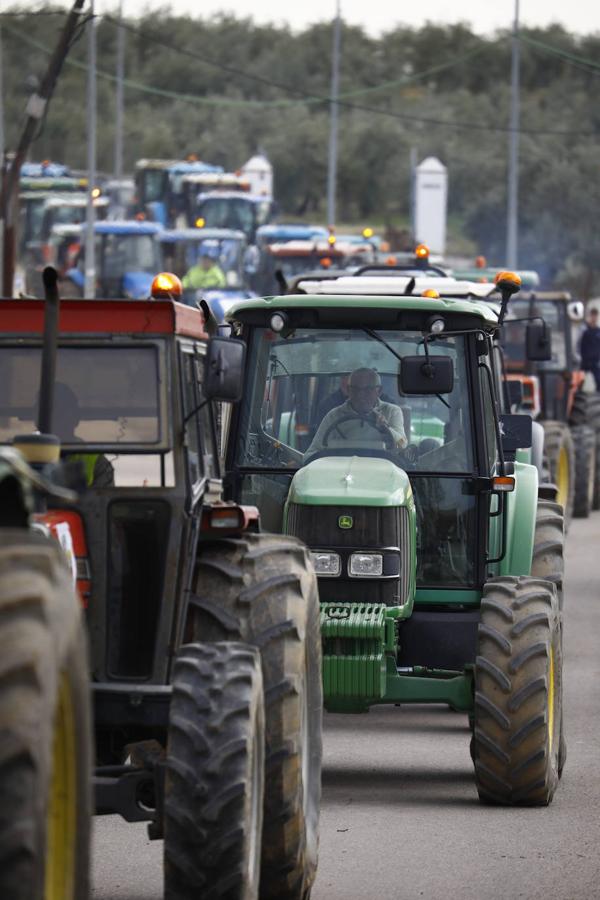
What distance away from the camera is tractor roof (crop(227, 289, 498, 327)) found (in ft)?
32.2

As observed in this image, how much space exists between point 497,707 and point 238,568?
2.47 m

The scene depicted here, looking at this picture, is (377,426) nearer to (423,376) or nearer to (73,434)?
(423,376)

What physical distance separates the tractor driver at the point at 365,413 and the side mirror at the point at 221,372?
290 cm

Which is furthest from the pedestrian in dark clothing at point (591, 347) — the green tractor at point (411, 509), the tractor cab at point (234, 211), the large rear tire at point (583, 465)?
the tractor cab at point (234, 211)

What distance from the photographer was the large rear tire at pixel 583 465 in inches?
900

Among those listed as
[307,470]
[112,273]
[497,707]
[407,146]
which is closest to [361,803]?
[497,707]

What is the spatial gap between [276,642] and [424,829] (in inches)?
87.4

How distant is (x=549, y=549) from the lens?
10.5 metres

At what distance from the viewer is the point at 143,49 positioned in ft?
417

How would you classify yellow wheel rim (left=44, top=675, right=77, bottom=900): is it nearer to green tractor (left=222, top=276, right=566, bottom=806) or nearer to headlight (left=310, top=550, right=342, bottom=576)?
green tractor (left=222, top=276, right=566, bottom=806)

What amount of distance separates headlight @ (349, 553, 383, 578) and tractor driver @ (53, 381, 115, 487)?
2588 millimetres

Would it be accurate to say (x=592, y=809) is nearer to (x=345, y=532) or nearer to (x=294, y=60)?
(x=345, y=532)

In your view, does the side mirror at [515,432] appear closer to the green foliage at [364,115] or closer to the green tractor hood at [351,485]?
the green tractor hood at [351,485]

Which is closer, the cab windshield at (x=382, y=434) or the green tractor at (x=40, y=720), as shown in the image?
the green tractor at (x=40, y=720)
